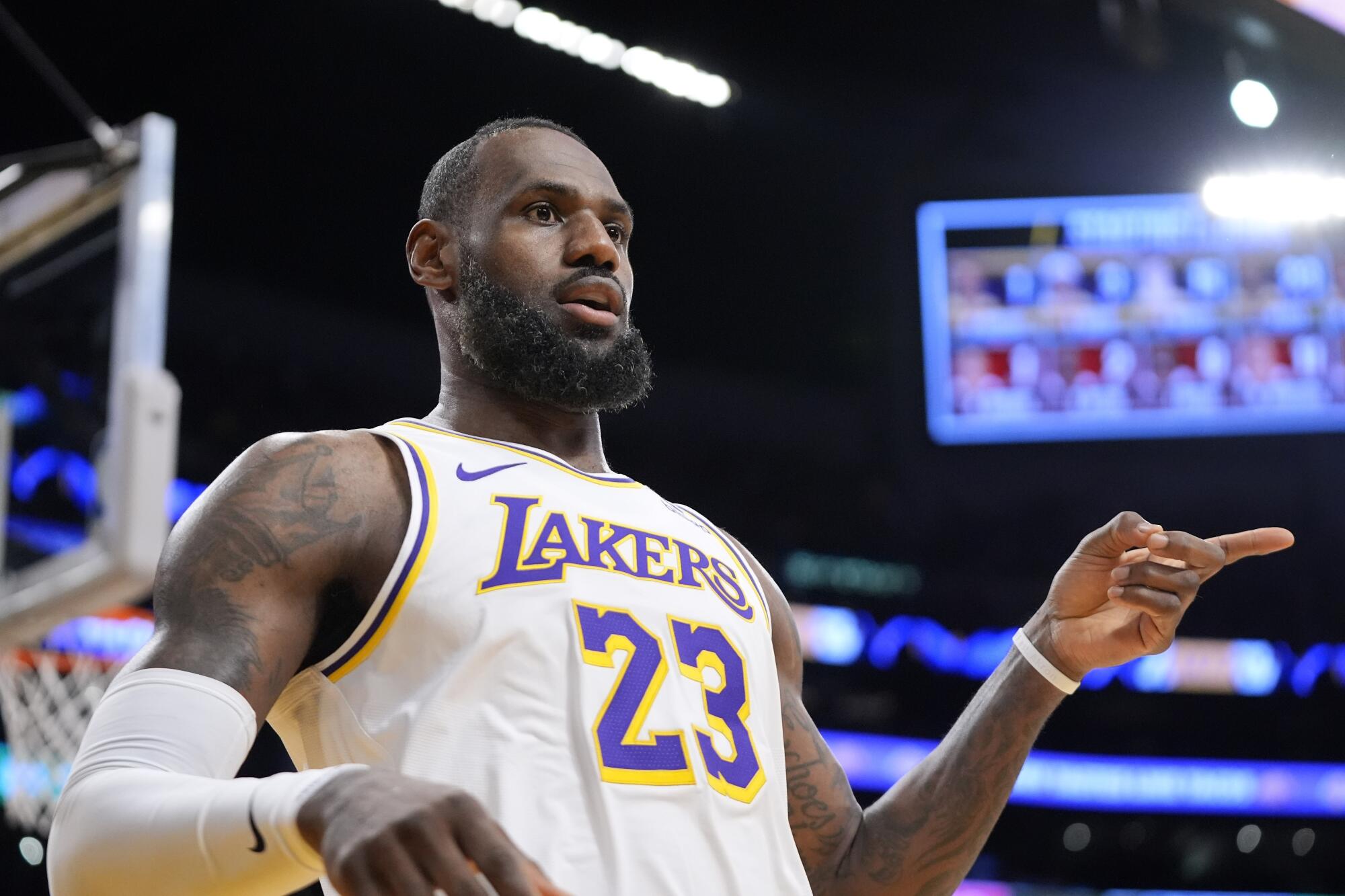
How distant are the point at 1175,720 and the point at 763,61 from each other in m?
7.57

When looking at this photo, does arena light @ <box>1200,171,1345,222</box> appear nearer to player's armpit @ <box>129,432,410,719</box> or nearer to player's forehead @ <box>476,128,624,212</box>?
player's forehead @ <box>476,128,624,212</box>

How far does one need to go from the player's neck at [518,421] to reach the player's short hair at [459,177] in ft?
0.98

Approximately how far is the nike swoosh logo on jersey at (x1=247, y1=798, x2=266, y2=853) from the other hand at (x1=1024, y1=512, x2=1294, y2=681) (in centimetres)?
129

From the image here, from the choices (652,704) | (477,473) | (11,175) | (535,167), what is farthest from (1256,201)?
(652,704)

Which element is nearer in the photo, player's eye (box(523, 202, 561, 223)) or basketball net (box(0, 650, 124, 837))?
player's eye (box(523, 202, 561, 223))

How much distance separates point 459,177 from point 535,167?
0.16m

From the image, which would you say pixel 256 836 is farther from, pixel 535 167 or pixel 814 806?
pixel 535 167

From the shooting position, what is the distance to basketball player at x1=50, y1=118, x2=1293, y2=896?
4.97ft

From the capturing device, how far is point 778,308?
1402cm

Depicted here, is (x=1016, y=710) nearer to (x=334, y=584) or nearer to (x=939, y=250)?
(x=334, y=584)

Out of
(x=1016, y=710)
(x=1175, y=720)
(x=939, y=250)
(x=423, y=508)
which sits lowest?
(x=1175, y=720)

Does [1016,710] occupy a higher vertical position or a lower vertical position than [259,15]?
lower

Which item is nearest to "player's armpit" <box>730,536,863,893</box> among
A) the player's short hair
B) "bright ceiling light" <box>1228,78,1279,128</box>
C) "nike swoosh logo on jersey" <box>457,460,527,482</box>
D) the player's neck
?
the player's neck

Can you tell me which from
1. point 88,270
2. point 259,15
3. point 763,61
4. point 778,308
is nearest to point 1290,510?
point 778,308
